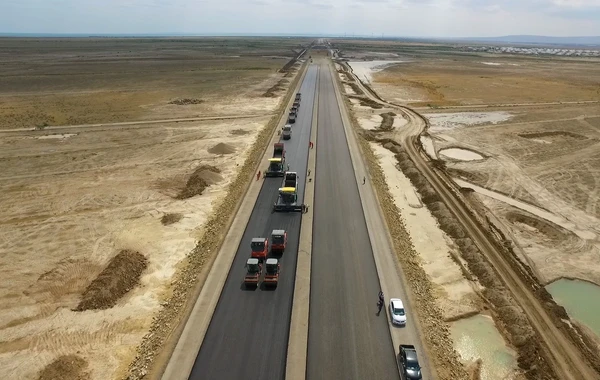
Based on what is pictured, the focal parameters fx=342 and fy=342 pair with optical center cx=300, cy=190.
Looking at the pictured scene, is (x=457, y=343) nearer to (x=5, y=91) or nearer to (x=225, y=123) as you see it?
(x=225, y=123)

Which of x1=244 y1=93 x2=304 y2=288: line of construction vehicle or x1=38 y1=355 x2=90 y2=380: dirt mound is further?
x1=244 y1=93 x2=304 y2=288: line of construction vehicle

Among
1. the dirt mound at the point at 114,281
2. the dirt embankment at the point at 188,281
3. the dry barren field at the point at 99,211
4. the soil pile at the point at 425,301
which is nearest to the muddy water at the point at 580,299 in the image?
the soil pile at the point at 425,301

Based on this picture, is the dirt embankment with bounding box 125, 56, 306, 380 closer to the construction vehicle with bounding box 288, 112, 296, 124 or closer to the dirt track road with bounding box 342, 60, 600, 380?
the construction vehicle with bounding box 288, 112, 296, 124

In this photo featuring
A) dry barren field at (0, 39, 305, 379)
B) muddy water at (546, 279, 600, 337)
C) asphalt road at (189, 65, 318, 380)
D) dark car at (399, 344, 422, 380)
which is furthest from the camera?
muddy water at (546, 279, 600, 337)

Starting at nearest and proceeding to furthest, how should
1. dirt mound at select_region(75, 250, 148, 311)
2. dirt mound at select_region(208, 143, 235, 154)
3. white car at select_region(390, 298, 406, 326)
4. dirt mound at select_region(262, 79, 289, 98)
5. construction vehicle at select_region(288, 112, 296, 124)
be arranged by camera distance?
white car at select_region(390, 298, 406, 326) < dirt mound at select_region(75, 250, 148, 311) < dirt mound at select_region(208, 143, 235, 154) < construction vehicle at select_region(288, 112, 296, 124) < dirt mound at select_region(262, 79, 289, 98)

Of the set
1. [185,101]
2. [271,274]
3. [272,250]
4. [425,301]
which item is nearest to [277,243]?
[272,250]

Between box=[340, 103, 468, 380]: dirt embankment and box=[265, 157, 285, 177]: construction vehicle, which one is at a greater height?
box=[265, 157, 285, 177]: construction vehicle

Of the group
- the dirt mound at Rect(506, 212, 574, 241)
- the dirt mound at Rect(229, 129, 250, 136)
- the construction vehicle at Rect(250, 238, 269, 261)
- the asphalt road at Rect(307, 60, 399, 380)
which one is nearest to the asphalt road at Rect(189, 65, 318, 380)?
the construction vehicle at Rect(250, 238, 269, 261)
